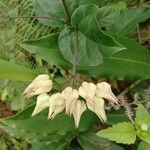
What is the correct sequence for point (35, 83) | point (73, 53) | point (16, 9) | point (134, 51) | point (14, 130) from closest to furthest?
point (35, 83), point (73, 53), point (134, 51), point (14, 130), point (16, 9)

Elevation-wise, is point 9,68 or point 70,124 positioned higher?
point 9,68

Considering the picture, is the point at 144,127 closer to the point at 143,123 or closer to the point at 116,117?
the point at 143,123

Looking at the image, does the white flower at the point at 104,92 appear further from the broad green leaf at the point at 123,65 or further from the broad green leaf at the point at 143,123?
the broad green leaf at the point at 123,65

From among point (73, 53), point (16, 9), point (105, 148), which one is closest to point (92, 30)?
point (73, 53)

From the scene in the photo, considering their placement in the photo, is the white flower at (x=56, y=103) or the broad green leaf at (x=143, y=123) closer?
the white flower at (x=56, y=103)

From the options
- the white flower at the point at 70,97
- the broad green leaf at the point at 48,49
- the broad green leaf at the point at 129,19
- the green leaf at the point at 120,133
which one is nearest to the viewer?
the white flower at the point at 70,97

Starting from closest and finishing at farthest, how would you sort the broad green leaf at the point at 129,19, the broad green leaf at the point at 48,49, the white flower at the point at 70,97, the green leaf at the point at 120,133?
1. the white flower at the point at 70,97
2. the green leaf at the point at 120,133
3. the broad green leaf at the point at 48,49
4. the broad green leaf at the point at 129,19

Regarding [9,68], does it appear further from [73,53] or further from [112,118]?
[112,118]

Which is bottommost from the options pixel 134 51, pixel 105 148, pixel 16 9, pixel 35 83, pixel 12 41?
pixel 105 148

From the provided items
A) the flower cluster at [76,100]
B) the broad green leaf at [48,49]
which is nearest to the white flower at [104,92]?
the flower cluster at [76,100]
